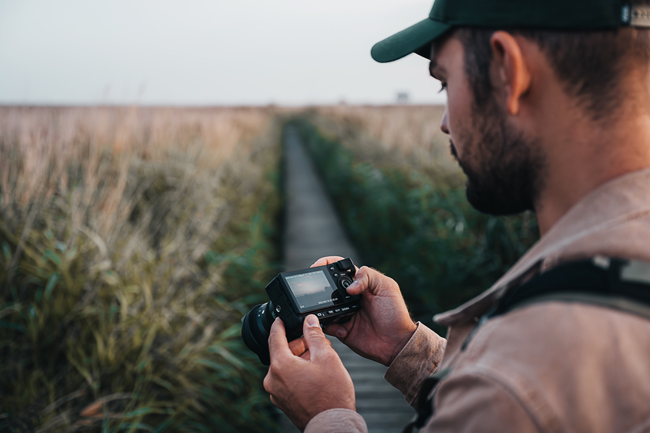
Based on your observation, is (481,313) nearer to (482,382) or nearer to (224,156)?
(482,382)

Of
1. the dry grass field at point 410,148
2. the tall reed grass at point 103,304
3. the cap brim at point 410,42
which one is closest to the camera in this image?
the cap brim at point 410,42

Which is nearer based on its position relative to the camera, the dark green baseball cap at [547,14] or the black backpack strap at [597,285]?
the black backpack strap at [597,285]

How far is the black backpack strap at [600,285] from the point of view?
2.11ft

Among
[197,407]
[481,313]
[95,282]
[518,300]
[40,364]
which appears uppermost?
[518,300]

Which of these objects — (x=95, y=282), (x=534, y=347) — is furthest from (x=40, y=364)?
(x=534, y=347)

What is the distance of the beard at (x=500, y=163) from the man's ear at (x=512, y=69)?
0.05 metres

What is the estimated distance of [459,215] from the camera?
420 centimetres

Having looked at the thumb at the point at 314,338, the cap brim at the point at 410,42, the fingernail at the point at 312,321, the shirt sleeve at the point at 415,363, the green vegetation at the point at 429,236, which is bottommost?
the green vegetation at the point at 429,236

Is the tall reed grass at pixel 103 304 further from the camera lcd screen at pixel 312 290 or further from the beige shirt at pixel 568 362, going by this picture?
the beige shirt at pixel 568 362

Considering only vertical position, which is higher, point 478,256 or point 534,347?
point 534,347

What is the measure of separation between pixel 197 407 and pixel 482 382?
6.98 feet

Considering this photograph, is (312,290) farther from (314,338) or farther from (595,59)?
(595,59)

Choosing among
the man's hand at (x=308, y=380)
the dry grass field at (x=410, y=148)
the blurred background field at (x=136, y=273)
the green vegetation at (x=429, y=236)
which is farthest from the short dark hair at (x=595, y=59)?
the dry grass field at (x=410, y=148)

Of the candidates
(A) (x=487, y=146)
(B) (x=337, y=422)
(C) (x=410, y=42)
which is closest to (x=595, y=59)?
(A) (x=487, y=146)
